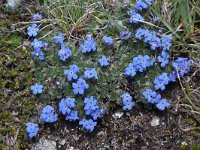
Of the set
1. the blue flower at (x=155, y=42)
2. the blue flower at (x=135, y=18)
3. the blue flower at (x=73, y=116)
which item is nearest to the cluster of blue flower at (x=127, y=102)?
the blue flower at (x=73, y=116)

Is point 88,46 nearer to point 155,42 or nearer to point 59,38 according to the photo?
point 59,38

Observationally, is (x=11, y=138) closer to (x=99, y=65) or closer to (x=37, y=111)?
(x=37, y=111)

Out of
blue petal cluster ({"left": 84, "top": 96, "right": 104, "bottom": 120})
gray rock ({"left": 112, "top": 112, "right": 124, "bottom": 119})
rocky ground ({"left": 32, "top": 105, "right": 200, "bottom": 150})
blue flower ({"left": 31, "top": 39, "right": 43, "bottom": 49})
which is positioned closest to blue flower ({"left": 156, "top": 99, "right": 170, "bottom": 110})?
rocky ground ({"left": 32, "top": 105, "right": 200, "bottom": 150})

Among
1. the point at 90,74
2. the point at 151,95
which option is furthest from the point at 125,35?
the point at 151,95

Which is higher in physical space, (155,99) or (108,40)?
(108,40)

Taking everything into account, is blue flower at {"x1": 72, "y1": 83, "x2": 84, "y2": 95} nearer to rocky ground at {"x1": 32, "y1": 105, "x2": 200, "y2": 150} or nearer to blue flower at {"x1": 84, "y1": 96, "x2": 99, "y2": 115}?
blue flower at {"x1": 84, "y1": 96, "x2": 99, "y2": 115}

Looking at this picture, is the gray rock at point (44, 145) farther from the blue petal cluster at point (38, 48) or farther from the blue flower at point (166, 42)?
the blue flower at point (166, 42)
